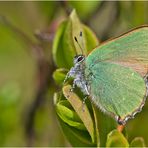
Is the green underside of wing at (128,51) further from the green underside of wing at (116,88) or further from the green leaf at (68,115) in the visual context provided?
the green leaf at (68,115)

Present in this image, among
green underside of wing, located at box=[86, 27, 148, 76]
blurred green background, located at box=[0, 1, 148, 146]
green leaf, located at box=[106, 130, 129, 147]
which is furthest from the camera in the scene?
blurred green background, located at box=[0, 1, 148, 146]

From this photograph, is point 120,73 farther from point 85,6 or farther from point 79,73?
point 85,6

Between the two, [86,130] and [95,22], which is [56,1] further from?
[86,130]

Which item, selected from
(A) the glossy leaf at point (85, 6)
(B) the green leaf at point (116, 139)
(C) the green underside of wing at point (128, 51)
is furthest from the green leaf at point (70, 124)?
(A) the glossy leaf at point (85, 6)

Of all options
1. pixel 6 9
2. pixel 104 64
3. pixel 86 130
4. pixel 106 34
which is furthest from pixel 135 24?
pixel 6 9

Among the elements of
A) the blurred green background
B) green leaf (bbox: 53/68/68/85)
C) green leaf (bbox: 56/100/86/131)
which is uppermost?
green leaf (bbox: 53/68/68/85)

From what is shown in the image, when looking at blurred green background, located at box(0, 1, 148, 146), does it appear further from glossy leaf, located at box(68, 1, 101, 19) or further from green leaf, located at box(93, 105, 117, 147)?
green leaf, located at box(93, 105, 117, 147)

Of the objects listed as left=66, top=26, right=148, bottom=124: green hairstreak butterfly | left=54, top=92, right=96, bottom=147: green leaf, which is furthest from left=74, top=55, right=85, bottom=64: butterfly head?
left=54, top=92, right=96, bottom=147: green leaf
